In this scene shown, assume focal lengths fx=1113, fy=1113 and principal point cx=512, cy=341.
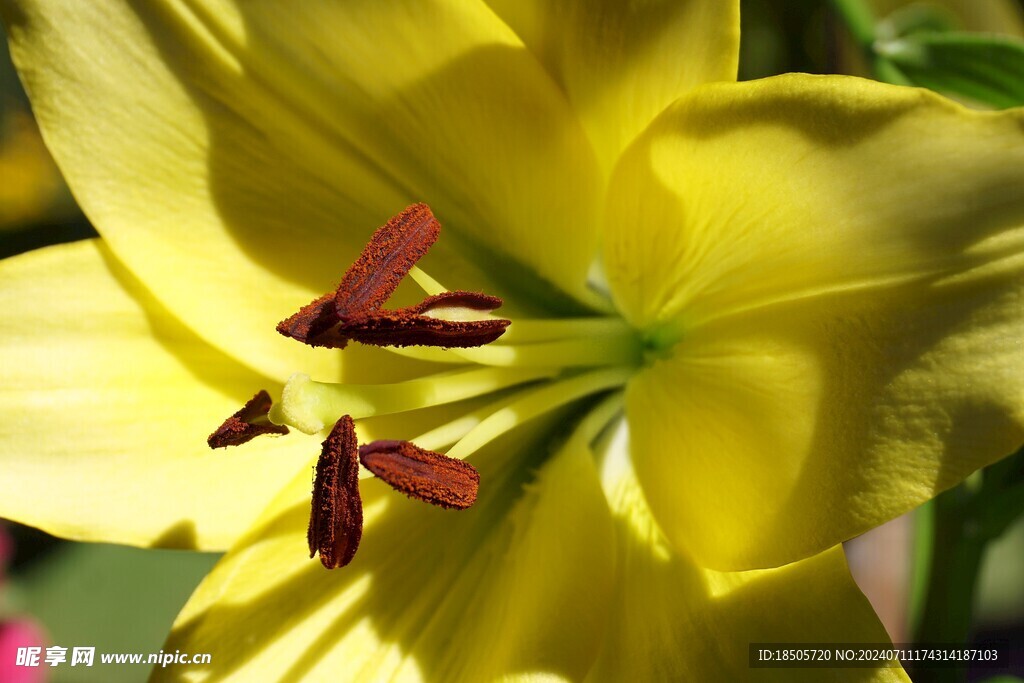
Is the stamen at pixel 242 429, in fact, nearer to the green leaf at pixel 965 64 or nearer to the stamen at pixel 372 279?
the stamen at pixel 372 279

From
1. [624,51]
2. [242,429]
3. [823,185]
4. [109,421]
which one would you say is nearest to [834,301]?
[823,185]

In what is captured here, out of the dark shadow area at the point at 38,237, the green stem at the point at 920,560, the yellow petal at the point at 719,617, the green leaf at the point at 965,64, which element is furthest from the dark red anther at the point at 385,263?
the dark shadow area at the point at 38,237

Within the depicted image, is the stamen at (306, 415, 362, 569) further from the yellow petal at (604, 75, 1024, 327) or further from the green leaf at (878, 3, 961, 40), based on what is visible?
the green leaf at (878, 3, 961, 40)

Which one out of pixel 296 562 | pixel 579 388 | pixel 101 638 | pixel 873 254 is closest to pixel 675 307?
pixel 579 388

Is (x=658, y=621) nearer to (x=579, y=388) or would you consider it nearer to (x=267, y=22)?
(x=579, y=388)

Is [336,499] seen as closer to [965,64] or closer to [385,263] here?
[385,263]

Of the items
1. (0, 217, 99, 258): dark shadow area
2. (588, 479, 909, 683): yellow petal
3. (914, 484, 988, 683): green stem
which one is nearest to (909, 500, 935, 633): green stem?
(914, 484, 988, 683): green stem
